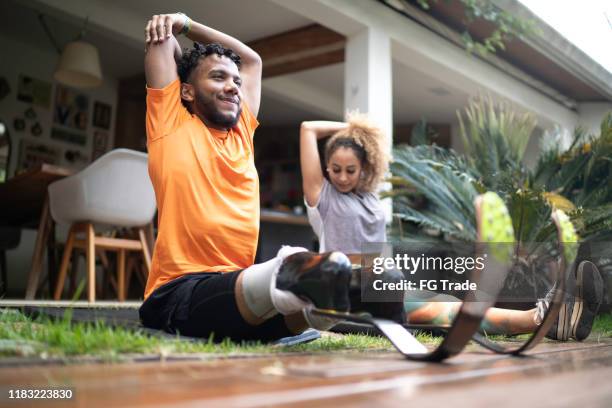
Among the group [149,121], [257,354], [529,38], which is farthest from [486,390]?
[529,38]

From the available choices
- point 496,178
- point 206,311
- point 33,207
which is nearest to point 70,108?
point 33,207

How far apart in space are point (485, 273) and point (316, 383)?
0.43m

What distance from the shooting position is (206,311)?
5.17 ft

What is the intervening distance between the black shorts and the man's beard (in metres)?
0.53

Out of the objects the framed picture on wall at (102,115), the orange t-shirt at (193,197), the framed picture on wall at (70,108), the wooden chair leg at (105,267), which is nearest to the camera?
the orange t-shirt at (193,197)

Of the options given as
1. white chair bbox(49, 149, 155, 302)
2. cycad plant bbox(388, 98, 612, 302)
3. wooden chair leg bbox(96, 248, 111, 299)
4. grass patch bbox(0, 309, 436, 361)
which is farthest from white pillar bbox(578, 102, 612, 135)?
grass patch bbox(0, 309, 436, 361)

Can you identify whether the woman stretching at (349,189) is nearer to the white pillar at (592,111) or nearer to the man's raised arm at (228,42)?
the man's raised arm at (228,42)

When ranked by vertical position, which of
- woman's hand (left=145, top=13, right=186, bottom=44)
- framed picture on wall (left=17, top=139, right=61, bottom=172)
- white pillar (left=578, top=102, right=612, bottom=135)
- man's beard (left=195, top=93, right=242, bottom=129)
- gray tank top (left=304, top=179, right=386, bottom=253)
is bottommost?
gray tank top (left=304, top=179, right=386, bottom=253)

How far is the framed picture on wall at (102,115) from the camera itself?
24.1 feet

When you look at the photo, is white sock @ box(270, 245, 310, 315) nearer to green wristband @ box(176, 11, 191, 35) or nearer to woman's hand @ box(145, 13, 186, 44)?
woman's hand @ box(145, 13, 186, 44)

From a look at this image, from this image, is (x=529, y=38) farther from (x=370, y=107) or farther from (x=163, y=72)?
(x=163, y=72)

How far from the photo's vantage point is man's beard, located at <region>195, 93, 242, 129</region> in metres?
1.92

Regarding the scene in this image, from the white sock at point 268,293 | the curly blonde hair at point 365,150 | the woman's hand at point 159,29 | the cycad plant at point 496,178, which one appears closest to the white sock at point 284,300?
the white sock at point 268,293

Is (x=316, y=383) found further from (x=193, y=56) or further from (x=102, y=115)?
(x=102, y=115)
